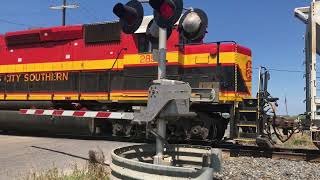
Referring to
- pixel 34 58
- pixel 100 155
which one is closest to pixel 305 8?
pixel 100 155

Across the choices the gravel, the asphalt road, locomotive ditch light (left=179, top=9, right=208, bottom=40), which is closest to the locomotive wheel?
the gravel

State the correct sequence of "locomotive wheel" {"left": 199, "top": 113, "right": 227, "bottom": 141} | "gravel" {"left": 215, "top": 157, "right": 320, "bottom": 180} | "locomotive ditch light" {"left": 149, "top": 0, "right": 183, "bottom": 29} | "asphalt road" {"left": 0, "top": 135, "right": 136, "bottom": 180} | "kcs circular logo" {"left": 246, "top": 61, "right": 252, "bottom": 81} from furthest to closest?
"kcs circular logo" {"left": 246, "top": 61, "right": 252, "bottom": 81}, "locomotive wheel" {"left": 199, "top": 113, "right": 227, "bottom": 141}, "asphalt road" {"left": 0, "top": 135, "right": 136, "bottom": 180}, "gravel" {"left": 215, "top": 157, "right": 320, "bottom": 180}, "locomotive ditch light" {"left": 149, "top": 0, "right": 183, "bottom": 29}

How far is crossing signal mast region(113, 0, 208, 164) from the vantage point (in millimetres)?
6770

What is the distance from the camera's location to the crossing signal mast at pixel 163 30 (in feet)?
22.2

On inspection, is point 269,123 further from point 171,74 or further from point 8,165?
point 8,165

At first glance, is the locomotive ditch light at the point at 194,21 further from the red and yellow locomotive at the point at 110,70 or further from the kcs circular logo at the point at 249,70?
the kcs circular logo at the point at 249,70

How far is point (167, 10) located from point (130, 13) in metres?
0.92

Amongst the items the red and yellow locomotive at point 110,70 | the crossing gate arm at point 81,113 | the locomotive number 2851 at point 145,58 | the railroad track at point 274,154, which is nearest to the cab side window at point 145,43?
the red and yellow locomotive at point 110,70

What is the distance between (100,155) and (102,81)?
6.65 m

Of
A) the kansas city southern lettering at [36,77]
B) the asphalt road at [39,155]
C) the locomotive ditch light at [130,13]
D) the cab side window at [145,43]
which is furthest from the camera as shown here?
the kansas city southern lettering at [36,77]

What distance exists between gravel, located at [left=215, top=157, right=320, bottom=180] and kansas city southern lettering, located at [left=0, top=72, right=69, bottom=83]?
7.51 metres

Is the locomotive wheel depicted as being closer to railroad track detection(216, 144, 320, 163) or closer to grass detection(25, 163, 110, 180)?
railroad track detection(216, 144, 320, 163)

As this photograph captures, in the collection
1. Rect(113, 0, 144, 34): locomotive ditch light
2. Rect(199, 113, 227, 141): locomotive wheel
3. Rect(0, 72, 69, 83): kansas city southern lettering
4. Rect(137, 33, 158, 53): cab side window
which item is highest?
Rect(137, 33, 158, 53): cab side window

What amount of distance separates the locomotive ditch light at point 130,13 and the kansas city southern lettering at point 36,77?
852 cm
